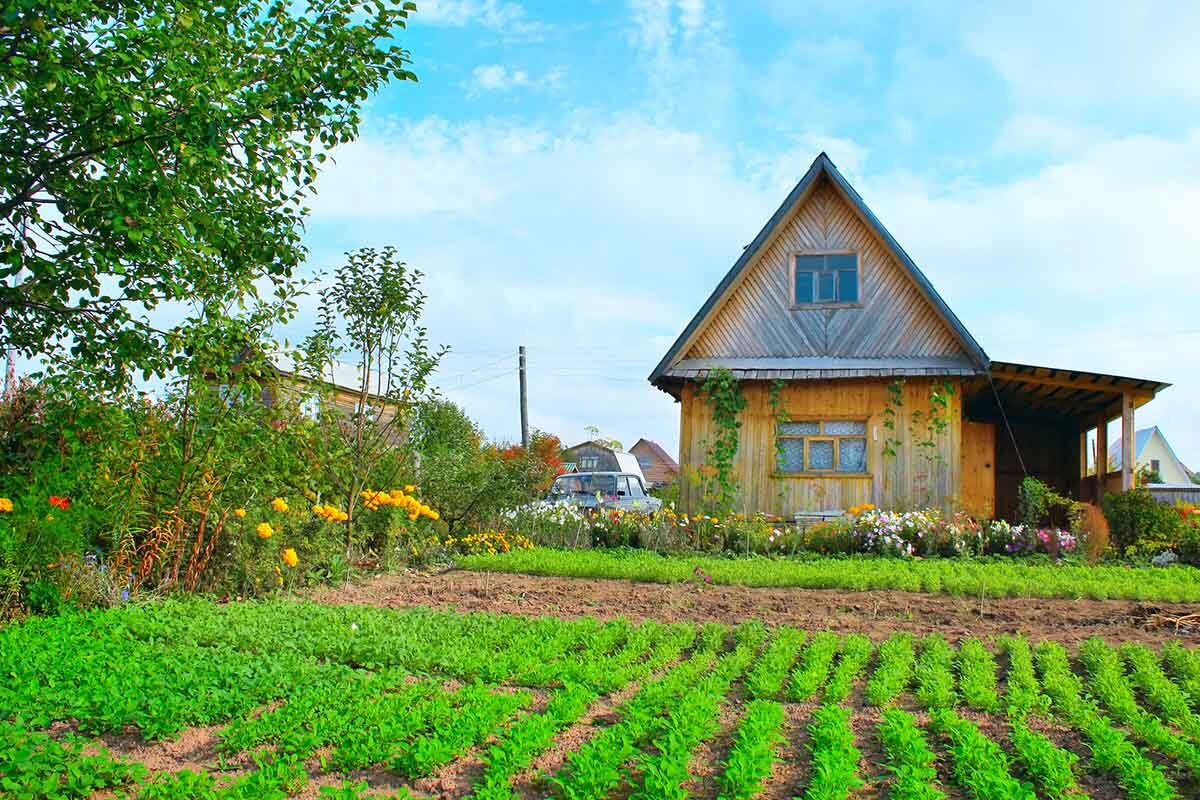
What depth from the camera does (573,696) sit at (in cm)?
498

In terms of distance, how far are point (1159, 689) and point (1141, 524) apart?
8.77m

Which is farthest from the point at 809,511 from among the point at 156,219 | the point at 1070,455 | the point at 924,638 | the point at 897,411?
the point at 156,219

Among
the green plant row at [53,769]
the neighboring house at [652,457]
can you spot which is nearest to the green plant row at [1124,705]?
the green plant row at [53,769]

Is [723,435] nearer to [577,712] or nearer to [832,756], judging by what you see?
[577,712]

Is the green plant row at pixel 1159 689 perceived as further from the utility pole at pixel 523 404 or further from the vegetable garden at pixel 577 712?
the utility pole at pixel 523 404

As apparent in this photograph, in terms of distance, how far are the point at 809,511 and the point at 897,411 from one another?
6.99 feet

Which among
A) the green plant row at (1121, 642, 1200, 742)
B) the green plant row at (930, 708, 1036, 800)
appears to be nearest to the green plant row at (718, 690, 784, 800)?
the green plant row at (930, 708, 1036, 800)

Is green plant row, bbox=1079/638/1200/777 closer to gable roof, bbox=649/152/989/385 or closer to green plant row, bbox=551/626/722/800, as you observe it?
green plant row, bbox=551/626/722/800

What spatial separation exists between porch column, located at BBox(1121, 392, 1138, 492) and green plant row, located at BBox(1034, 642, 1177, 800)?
952 centimetres

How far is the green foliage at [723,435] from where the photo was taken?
15.8 meters

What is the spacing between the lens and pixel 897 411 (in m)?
15.6

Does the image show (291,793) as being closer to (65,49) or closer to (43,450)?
(65,49)

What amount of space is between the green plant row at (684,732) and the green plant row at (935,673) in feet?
3.34

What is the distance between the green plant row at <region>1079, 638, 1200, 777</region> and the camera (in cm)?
424
